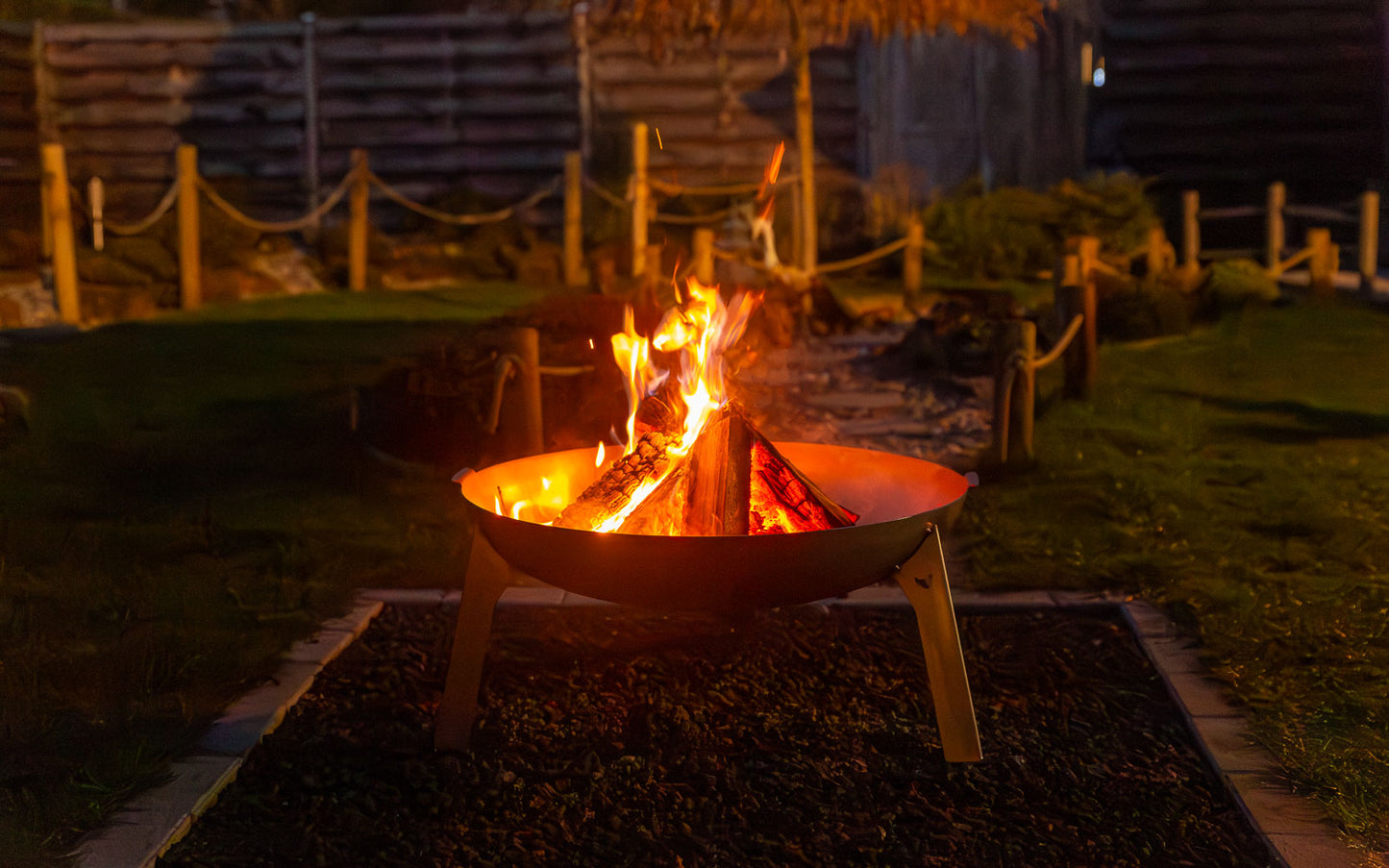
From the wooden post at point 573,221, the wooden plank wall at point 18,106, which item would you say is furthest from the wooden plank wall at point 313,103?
the wooden post at point 573,221

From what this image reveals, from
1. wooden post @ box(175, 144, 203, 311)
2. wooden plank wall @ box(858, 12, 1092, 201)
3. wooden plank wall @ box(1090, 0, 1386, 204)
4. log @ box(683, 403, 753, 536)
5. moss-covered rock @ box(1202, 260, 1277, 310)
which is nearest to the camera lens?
log @ box(683, 403, 753, 536)

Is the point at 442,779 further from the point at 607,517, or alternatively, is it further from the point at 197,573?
the point at 197,573

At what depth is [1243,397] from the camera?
297 inches

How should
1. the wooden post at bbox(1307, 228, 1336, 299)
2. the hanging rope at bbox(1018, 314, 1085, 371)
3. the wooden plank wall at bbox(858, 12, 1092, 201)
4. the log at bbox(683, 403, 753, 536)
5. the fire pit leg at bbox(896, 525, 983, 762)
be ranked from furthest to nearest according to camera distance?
the wooden plank wall at bbox(858, 12, 1092, 201)
the wooden post at bbox(1307, 228, 1336, 299)
the hanging rope at bbox(1018, 314, 1085, 371)
the log at bbox(683, 403, 753, 536)
the fire pit leg at bbox(896, 525, 983, 762)

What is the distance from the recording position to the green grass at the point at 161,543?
296 centimetres

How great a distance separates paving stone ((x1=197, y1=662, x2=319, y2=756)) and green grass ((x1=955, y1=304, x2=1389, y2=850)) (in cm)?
217

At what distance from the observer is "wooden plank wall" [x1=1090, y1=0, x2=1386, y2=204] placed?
14.3 m

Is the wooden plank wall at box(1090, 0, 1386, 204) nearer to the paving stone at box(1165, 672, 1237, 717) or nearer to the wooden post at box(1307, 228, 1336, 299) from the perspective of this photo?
the wooden post at box(1307, 228, 1336, 299)

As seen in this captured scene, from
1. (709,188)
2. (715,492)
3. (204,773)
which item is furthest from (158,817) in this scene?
(709,188)

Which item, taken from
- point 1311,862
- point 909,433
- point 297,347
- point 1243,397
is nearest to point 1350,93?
point 1243,397

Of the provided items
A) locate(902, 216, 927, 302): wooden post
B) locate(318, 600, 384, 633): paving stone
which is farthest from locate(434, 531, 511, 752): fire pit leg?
locate(902, 216, 927, 302): wooden post

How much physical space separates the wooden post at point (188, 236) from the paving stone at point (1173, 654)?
9.81m

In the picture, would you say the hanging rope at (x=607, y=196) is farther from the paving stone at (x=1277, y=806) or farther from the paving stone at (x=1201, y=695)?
the paving stone at (x=1277, y=806)

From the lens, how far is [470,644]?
296cm
